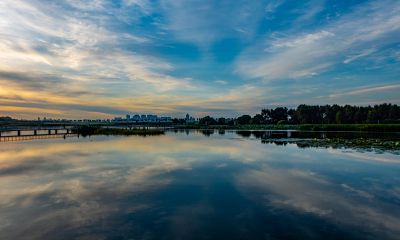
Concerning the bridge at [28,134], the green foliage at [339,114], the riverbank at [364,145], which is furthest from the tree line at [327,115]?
the bridge at [28,134]

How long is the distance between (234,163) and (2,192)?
15.8 meters

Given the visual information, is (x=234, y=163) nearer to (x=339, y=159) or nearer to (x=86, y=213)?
(x=339, y=159)

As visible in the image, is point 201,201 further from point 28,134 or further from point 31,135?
point 28,134

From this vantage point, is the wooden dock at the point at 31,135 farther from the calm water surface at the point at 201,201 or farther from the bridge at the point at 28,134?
the calm water surface at the point at 201,201

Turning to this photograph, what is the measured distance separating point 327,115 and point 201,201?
124 metres

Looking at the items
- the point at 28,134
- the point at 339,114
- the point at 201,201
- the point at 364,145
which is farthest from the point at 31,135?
the point at 339,114

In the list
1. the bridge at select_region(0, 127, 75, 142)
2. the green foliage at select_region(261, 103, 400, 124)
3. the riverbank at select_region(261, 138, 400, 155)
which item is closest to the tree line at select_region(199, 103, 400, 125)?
the green foliage at select_region(261, 103, 400, 124)

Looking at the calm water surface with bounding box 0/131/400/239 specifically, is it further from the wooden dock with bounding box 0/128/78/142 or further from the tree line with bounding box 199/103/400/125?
the tree line with bounding box 199/103/400/125

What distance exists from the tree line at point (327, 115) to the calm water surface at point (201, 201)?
98.3m

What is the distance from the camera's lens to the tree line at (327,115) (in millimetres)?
106250

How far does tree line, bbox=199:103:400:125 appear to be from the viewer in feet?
349

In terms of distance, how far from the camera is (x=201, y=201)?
12.9 meters

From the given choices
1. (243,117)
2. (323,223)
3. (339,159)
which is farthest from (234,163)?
(243,117)

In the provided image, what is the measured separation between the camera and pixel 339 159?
83.3 feet
